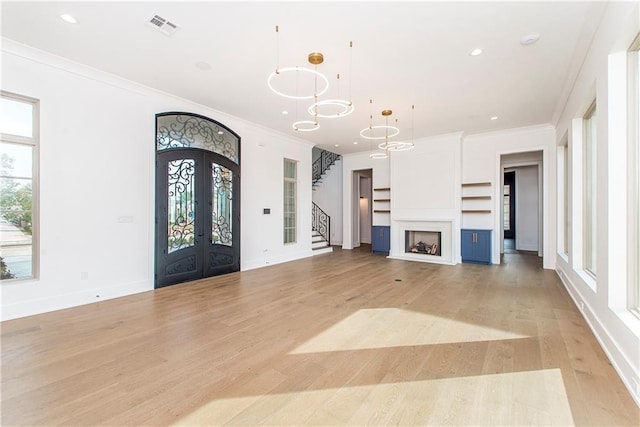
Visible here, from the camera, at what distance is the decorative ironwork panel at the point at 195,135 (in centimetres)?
549

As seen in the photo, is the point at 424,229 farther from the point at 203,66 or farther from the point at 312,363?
the point at 203,66

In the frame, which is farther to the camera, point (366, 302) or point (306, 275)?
point (306, 275)

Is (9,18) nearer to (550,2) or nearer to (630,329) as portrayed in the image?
(550,2)

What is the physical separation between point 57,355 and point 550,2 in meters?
6.07

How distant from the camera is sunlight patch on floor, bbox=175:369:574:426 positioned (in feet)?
6.27

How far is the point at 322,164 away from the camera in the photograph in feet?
37.9

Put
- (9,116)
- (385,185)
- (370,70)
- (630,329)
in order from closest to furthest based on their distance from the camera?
(630,329) < (9,116) < (370,70) < (385,185)

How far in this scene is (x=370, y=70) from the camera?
4418mm

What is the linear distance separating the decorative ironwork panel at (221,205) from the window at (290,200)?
203 centimetres

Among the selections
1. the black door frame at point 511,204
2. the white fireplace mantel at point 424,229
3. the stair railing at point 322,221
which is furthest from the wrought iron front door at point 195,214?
the black door frame at point 511,204

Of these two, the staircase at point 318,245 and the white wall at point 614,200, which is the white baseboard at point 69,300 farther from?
the white wall at point 614,200

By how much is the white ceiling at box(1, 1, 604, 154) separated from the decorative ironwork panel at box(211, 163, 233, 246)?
4.94 feet

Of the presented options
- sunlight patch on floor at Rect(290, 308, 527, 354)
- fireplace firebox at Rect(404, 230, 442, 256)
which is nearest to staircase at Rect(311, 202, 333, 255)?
fireplace firebox at Rect(404, 230, 442, 256)

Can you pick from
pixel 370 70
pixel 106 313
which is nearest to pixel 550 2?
pixel 370 70
